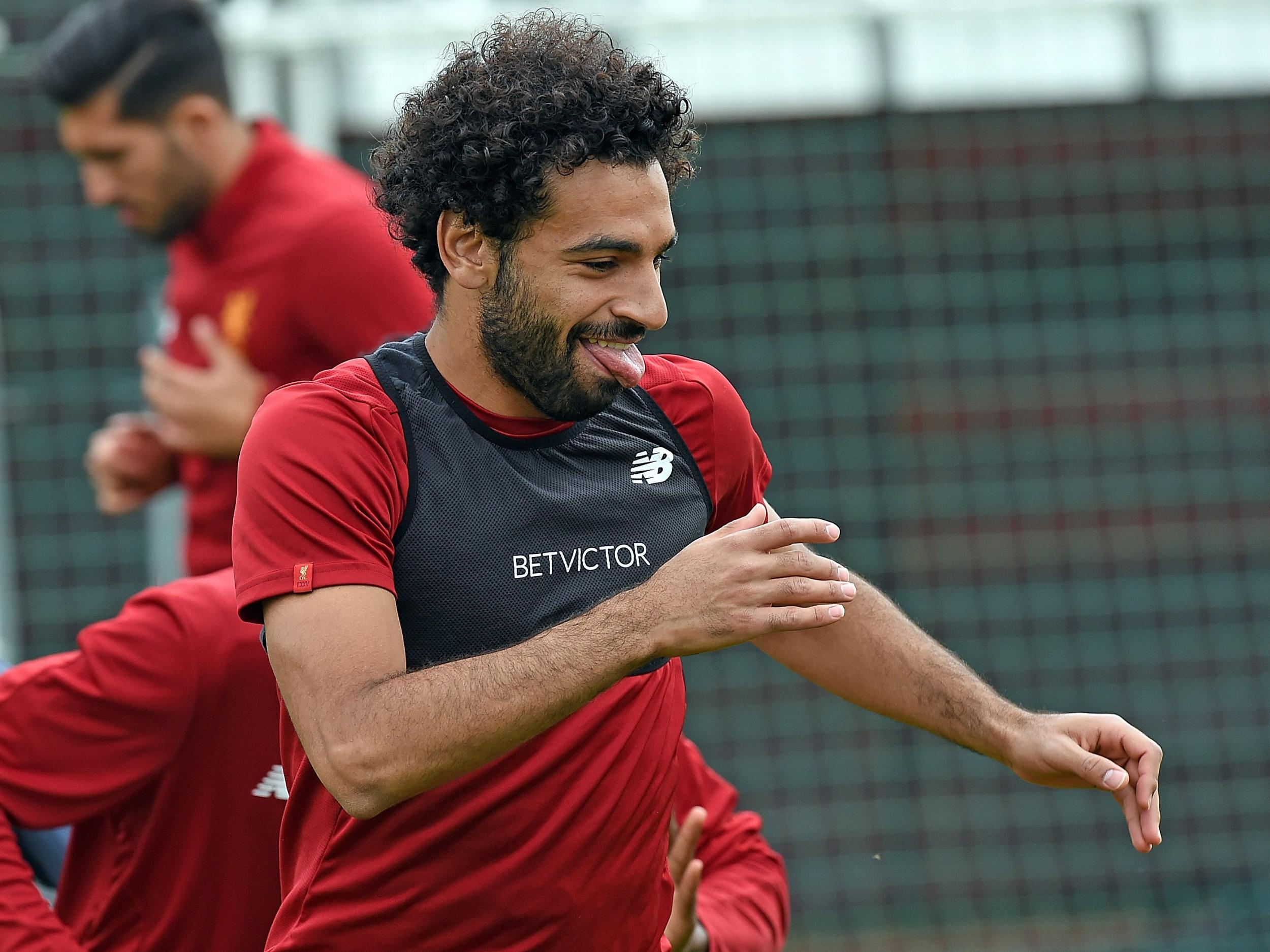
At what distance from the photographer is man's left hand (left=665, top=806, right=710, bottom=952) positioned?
2570 millimetres

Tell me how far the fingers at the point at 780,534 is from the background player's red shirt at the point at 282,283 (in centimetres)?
209

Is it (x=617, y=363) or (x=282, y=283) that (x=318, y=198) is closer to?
(x=282, y=283)

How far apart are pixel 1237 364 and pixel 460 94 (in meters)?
5.06

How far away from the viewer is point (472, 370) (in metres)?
2.11

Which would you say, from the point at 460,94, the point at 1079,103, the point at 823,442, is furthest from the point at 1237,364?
the point at 460,94

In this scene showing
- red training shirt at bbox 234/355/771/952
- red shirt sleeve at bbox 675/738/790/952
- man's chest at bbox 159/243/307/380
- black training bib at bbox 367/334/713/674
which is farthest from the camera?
man's chest at bbox 159/243/307/380

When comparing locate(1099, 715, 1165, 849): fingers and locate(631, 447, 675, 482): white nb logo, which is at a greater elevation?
locate(631, 447, 675, 482): white nb logo

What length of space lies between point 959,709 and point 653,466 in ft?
1.83

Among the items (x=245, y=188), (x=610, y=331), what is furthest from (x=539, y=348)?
(x=245, y=188)

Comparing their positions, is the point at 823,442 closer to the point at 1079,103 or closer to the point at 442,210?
the point at 1079,103

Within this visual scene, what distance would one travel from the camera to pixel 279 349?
412cm

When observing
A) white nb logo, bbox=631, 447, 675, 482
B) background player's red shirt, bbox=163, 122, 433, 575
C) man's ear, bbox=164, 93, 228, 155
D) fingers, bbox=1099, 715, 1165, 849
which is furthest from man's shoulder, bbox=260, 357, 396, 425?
man's ear, bbox=164, 93, 228, 155

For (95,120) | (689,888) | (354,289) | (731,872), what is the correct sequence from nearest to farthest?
(689,888), (731,872), (354,289), (95,120)

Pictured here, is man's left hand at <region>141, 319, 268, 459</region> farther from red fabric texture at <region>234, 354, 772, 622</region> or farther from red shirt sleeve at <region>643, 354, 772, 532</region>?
red fabric texture at <region>234, 354, 772, 622</region>
